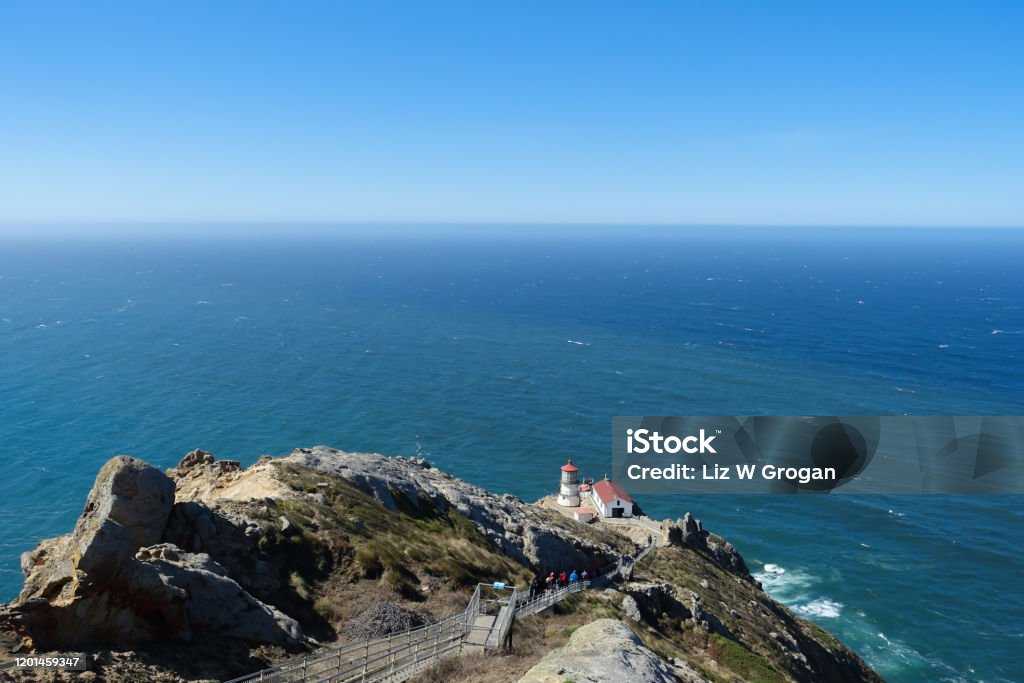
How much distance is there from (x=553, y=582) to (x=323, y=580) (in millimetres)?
13461

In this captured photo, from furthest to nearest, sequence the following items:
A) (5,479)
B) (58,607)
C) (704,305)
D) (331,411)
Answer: (704,305) → (331,411) → (5,479) → (58,607)

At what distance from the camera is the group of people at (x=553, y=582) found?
31.7 meters

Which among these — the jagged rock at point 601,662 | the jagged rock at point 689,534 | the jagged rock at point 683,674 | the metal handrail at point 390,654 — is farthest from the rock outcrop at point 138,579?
the jagged rock at point 689,534

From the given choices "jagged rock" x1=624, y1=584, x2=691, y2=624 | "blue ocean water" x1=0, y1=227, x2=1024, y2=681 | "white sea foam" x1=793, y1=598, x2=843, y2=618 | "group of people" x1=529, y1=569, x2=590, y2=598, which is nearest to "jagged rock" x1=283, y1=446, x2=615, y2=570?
"group of people" x1=529, y1=569, x2=590, y2=598

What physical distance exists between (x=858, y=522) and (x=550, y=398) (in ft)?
151

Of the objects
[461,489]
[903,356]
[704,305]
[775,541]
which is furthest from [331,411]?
[704,305]

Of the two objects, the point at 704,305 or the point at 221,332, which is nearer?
the point at 221,332

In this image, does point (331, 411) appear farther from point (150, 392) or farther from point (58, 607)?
point (58, 607)

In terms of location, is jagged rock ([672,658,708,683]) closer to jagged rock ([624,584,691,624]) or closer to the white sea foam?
jagged rock ([624,584,691,624])

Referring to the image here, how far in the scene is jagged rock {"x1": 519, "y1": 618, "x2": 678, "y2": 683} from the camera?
1667cm

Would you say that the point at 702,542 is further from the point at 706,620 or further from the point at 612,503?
the point at 706,620

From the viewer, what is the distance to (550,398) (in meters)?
101

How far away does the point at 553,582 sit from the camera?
3350cm

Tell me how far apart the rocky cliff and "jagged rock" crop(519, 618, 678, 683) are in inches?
3.8
